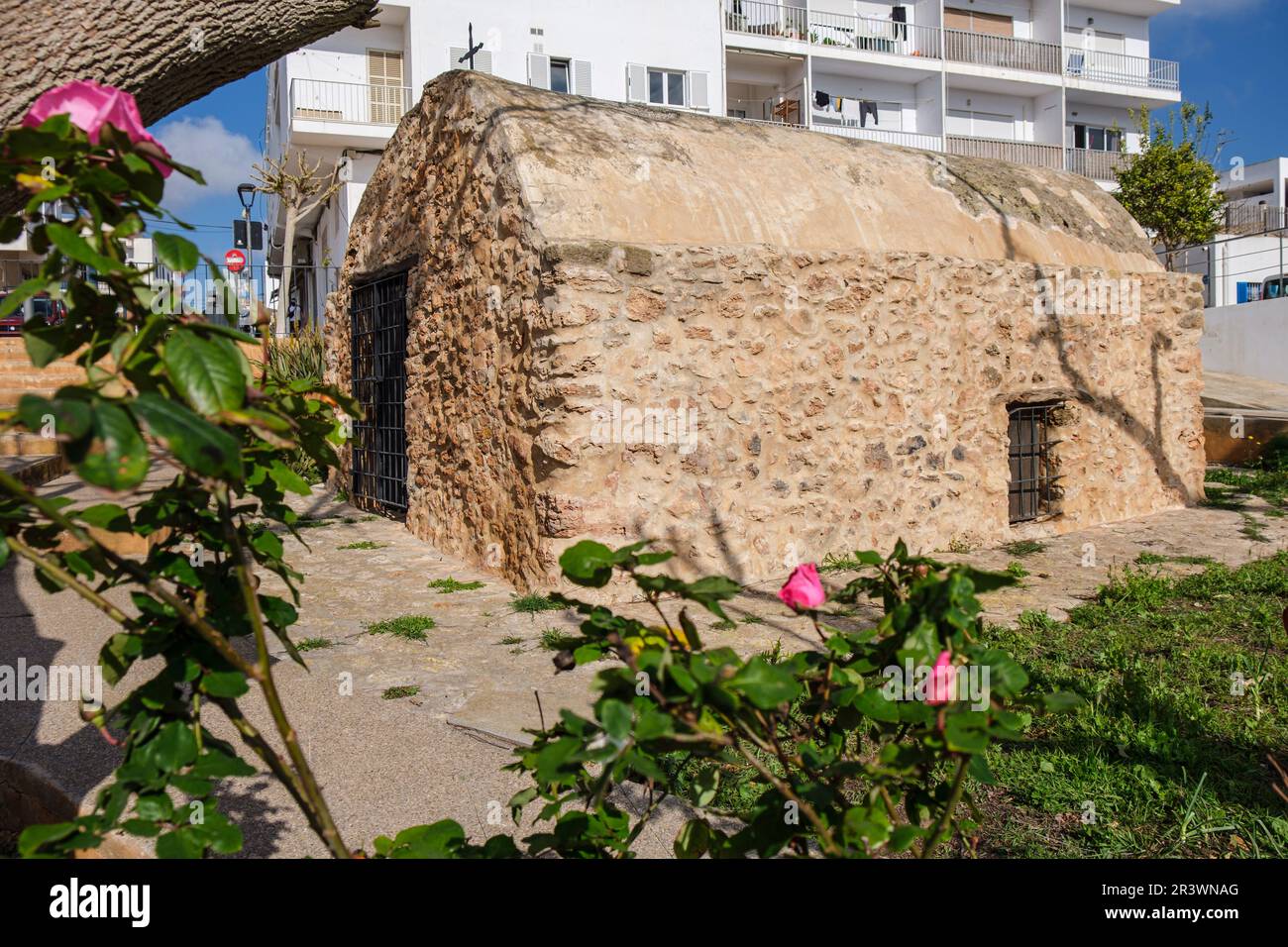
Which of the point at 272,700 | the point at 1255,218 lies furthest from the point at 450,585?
the point at 1255,218

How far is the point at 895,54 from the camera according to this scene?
86.2ft

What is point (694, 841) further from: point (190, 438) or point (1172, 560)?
point (1172, 560)

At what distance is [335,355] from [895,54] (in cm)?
2175

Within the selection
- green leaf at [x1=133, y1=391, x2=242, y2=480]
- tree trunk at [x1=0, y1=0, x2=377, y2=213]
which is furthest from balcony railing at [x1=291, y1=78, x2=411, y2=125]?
green leaf at [x1=133, y1=391, x2=242, y2=480]

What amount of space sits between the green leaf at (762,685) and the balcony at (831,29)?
87.7ft

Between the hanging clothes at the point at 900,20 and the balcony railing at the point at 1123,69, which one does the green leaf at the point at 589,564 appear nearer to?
the hanging clothes at the point at 900,20

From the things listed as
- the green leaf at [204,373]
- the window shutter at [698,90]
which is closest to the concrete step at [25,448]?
the green leaf at [204,373]

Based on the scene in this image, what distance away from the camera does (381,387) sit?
30.8 ft

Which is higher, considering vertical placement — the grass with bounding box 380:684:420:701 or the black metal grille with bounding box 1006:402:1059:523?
the black metal grille with bounding box 1006:402:1059:523

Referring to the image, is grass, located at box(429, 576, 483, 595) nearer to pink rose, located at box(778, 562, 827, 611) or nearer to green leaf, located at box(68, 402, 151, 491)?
pink rose, located at box(778, 562, 827, 611)

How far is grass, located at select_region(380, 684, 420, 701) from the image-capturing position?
4.27 m

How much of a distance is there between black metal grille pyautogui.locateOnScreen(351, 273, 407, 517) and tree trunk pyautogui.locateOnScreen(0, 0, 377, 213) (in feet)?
20.7

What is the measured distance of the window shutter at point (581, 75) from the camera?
22578 millimetres

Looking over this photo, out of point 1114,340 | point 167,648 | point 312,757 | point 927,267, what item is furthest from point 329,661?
point 1114,340
